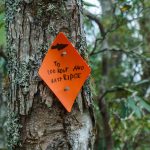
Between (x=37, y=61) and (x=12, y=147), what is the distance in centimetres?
26

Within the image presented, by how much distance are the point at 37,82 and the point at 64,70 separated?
81mm

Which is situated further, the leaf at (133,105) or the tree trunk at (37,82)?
the leaf at (133,105)

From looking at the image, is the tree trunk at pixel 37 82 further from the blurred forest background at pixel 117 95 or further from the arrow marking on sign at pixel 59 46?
the blurred forest background at pixel 117 95

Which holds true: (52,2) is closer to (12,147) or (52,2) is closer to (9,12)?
(9,12)

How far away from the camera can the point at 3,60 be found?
8.70ft

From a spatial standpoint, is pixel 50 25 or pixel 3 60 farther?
pixel 3 60

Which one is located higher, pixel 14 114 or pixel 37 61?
pixel 37 61

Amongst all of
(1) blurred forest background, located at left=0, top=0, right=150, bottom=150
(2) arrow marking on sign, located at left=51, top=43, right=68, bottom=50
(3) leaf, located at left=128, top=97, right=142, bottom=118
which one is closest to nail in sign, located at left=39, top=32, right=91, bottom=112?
(2) arrow marking on sign, located at left=51, top=43, right=68, bottom=50

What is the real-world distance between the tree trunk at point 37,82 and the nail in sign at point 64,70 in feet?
0.06

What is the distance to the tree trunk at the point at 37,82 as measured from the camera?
1.26 meters

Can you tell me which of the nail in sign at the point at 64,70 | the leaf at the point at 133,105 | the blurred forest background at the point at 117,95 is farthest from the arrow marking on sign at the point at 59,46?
the leaf at the point at 133,105

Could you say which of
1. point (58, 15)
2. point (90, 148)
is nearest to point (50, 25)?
point (58, 15)

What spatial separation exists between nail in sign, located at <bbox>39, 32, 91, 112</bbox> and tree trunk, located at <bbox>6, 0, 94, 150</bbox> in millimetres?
19

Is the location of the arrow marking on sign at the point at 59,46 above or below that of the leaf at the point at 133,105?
above
